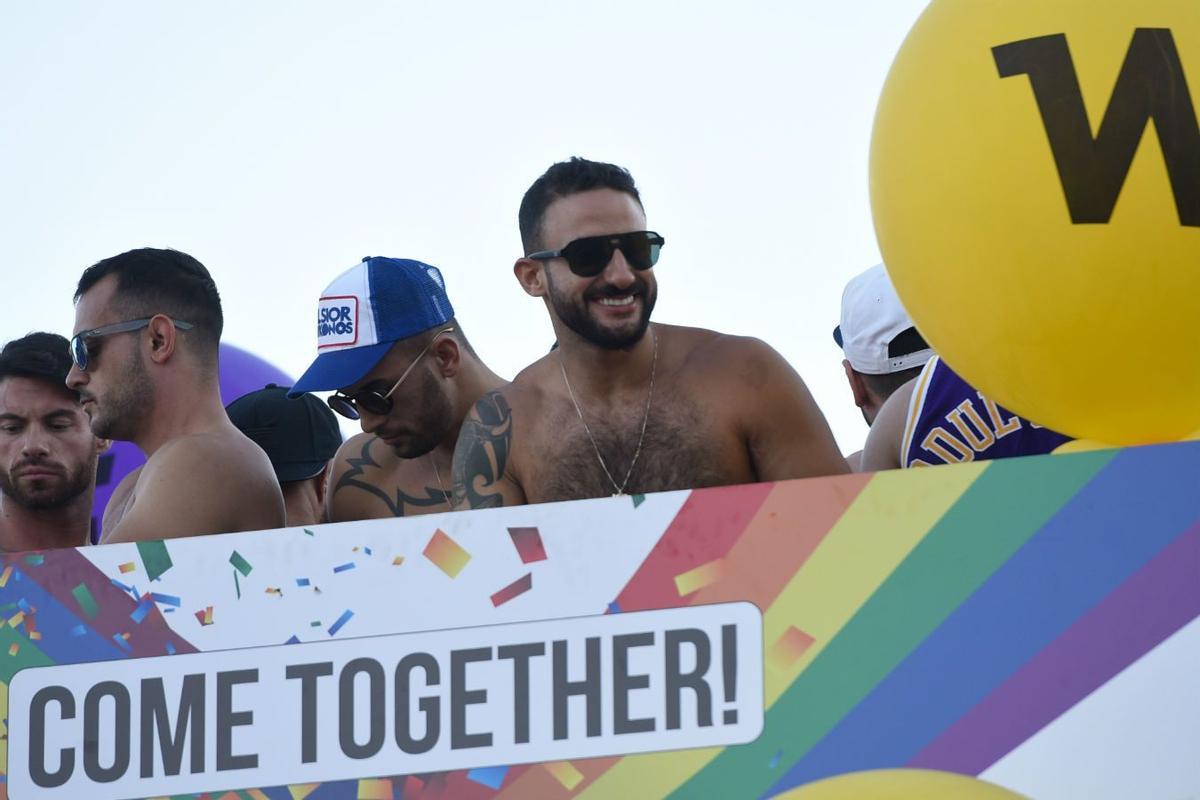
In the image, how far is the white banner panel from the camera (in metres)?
2.20

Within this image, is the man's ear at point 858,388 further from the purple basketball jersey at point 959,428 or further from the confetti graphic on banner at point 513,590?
the confetti graphic on banner at point 513,590

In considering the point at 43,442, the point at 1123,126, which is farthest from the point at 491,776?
the point at 43,442

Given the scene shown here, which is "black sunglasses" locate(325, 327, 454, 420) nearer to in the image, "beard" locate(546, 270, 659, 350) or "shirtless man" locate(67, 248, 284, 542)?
"shirtless man" locate(67, 248, 284, 542)

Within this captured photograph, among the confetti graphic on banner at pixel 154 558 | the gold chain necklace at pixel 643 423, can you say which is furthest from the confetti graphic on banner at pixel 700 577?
the gold chain necklace at pixel 643 423

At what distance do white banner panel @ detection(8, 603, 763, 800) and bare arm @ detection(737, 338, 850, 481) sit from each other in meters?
1.43

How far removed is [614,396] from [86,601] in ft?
5.52

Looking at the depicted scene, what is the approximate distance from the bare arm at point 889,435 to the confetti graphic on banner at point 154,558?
1693 mm

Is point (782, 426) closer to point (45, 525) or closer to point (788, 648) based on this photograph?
point (788, 648)

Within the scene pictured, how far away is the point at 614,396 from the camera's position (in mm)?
3943

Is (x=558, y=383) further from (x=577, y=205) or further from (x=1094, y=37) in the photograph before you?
(x=1094, y=37)

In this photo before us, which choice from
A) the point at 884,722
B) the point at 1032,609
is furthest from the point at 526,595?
the point at 1032,609

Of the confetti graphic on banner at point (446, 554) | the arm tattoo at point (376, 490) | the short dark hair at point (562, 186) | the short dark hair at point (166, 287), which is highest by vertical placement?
the short dark hair at point (562, 186)

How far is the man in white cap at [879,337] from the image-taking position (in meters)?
4.12

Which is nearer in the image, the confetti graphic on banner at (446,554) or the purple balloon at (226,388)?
the confetti graphic on banner at (446,554)
